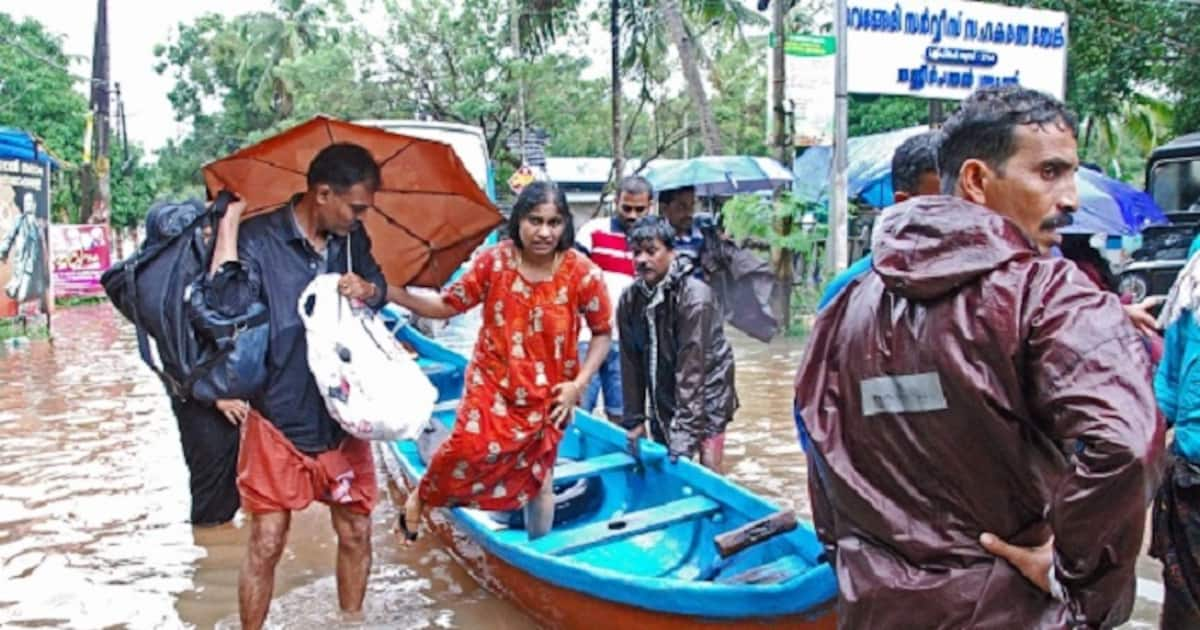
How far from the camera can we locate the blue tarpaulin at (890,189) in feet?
28.5

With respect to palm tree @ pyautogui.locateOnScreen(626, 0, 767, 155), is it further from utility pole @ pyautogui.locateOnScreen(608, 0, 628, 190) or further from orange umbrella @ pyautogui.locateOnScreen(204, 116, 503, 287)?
orange umbrella @ pyautogui.locateOnScreen(204, 116, 503, 287)

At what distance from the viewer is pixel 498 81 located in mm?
20750

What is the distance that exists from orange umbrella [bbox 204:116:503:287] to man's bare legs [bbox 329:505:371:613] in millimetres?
1017

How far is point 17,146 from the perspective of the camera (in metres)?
11.4

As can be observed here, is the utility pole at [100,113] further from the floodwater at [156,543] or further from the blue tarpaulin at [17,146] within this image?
the floodwater at [156,543]

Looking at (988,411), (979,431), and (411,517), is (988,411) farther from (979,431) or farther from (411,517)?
(411,517)

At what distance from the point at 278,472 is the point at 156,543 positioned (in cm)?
253

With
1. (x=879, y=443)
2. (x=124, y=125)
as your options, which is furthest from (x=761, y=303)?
(x=124, y=125)

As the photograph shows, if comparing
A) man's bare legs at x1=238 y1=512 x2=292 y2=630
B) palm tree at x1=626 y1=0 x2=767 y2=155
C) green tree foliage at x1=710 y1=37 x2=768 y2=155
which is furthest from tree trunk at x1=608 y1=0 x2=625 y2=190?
man's bare legs at x1=238 y1=512 x2=292 y2=630

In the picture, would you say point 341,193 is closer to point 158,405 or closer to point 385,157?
point 385,157

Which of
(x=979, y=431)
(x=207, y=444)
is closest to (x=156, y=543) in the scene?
(x=207, y=444)

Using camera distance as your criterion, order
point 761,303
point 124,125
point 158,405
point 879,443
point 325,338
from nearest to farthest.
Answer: point 879,443
point 325,338
point 761,303
point 158,405
point 124,125

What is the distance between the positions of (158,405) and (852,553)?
885 centimetres

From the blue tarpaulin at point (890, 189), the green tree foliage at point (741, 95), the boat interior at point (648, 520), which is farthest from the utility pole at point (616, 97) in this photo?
the boat interior at point (648, 520)
